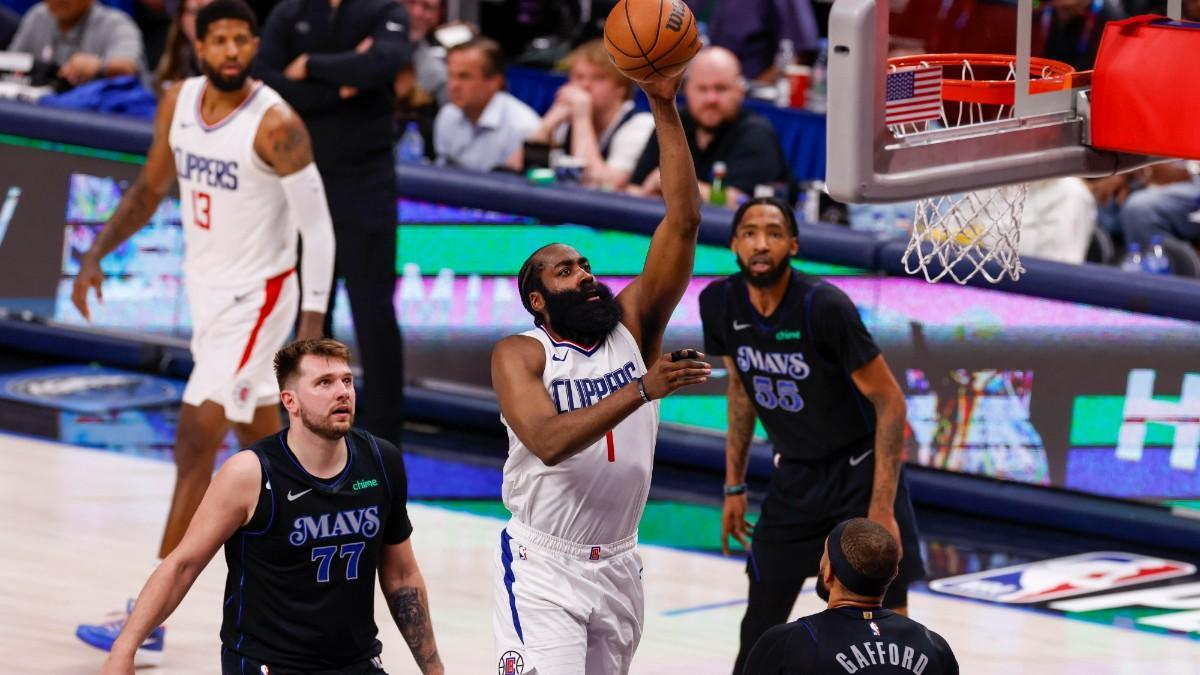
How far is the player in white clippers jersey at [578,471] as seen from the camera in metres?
5.48

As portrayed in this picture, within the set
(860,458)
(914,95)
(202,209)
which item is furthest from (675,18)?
(202,209)

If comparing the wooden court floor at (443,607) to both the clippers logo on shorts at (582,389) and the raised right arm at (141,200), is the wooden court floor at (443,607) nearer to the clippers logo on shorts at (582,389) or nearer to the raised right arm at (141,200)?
the raised right arm at (141,200)

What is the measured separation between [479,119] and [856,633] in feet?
23.7

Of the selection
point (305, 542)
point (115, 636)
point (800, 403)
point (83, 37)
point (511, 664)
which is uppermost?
point (83, 37)

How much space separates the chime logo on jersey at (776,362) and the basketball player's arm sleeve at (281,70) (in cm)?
323

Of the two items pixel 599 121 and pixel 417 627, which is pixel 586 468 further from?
pixel 599 121

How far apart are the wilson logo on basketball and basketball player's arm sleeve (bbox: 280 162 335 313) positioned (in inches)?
95.1

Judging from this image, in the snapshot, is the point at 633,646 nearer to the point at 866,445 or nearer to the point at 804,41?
the point at 866,445

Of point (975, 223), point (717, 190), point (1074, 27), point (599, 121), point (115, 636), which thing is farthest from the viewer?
point (1074, 27)

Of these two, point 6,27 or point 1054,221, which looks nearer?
point 1054,221

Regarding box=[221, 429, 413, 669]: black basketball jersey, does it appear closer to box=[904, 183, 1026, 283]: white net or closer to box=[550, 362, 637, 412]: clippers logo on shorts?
box=[550, 362, 637, 412]: clippers logo on shorts

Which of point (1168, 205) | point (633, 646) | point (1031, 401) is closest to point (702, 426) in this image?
point (1031, 401)

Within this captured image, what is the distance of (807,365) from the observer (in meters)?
6.68

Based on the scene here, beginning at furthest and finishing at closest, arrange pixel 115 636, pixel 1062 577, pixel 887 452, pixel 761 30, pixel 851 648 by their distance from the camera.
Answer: pixel 761 30 → pixel 1062 577 → pixel 115 636 → pixel 887 452 → pixel 851 648
